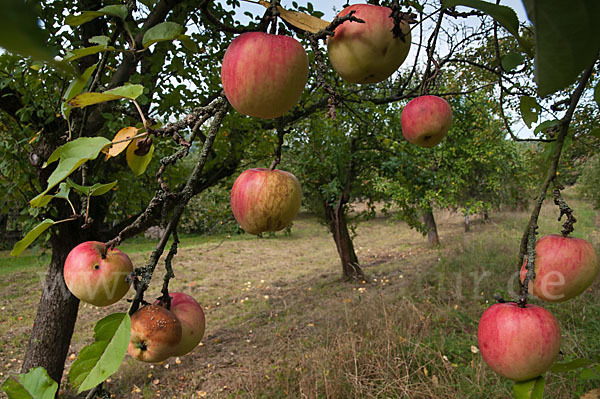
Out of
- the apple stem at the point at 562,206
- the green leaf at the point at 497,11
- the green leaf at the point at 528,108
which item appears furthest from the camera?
the green leaf at the point at 528,108

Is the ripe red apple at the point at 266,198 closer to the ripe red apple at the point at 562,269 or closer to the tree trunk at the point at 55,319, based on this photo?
the ripe red apple at the point at 562,269

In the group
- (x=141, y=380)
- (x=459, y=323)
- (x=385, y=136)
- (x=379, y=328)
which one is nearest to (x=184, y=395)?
(x=141, y=380)

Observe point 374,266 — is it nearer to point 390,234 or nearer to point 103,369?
point 390,234

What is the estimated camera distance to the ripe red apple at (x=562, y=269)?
67 centimetres

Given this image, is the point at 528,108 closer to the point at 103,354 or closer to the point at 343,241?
the point at 103,354

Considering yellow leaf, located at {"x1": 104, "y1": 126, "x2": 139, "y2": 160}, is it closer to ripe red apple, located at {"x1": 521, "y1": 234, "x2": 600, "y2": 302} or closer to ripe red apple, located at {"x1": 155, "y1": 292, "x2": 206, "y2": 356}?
ripe red apple, located at {"x1": 155, "y1": 292, "x2": 206, "y2": 356}

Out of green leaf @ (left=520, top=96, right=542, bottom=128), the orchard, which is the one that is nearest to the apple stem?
the orchard

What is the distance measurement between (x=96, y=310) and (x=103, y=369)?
5246mm

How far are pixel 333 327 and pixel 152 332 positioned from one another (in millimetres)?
3117

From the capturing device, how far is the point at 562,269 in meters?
0.67

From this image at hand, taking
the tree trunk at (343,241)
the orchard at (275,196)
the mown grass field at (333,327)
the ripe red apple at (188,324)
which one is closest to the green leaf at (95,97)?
the orchard at (275,196)

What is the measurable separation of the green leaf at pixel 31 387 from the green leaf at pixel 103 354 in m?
0.08

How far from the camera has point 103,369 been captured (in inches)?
17.1

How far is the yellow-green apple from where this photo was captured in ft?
1.87
